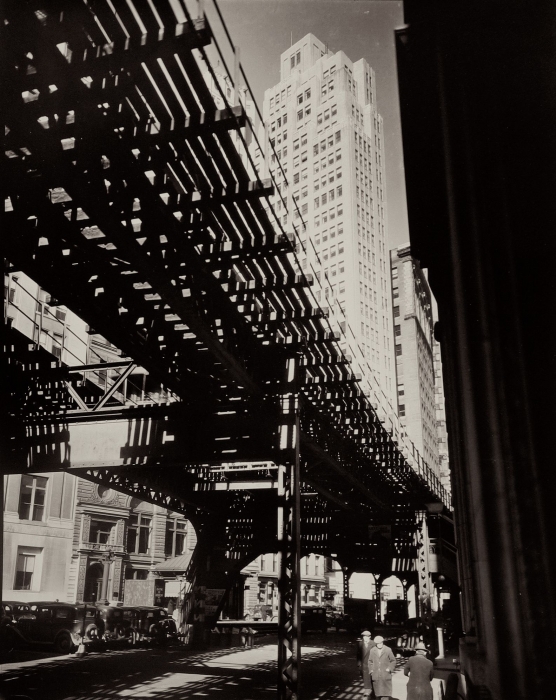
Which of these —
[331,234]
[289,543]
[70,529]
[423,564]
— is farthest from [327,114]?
[289,543]

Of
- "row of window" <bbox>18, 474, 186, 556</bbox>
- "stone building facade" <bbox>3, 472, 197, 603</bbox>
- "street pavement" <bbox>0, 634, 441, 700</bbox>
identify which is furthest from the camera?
"row of window" <bbox>18, 474, 186, 556</bbox>

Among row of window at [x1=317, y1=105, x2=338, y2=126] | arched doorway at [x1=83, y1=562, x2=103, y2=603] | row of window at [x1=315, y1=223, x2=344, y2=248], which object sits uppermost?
row of window at [x1=317, y1=105, x2=338, y2=126]

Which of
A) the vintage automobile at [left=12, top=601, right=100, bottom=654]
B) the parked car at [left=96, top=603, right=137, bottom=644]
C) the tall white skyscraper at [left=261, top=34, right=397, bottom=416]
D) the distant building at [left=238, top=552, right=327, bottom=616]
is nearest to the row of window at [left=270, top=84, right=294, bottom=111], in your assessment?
the tall white skyscraper at [left=261, top=34, right=397, bottom=416]

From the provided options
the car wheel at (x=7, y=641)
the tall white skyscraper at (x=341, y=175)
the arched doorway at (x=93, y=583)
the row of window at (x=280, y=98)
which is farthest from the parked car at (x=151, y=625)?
the row of window at (x=280, y=98)

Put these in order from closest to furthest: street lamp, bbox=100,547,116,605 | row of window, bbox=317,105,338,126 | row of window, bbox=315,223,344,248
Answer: street lamp, bbox=100,547,116,605, row of window, bbox=315,223,344,248, row of window, bbox=317,105,338,126

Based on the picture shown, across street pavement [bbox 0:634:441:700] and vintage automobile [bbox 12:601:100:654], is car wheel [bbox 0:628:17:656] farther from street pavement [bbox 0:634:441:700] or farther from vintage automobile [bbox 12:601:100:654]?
street pavement [bbox 0:634:441:700]

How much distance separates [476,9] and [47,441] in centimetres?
1245

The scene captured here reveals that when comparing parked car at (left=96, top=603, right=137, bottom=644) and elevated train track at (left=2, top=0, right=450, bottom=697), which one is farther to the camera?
parked car at (left=96, top=603, right=137, bottom=644)

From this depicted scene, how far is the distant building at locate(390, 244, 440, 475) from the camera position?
337 feet

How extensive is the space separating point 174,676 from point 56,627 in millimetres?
8628

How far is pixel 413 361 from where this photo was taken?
10812cm

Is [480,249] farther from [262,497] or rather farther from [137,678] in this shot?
[262,497]

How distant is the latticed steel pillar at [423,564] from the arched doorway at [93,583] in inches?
1084

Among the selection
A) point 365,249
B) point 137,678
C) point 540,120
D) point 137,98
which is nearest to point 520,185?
point 540,120
